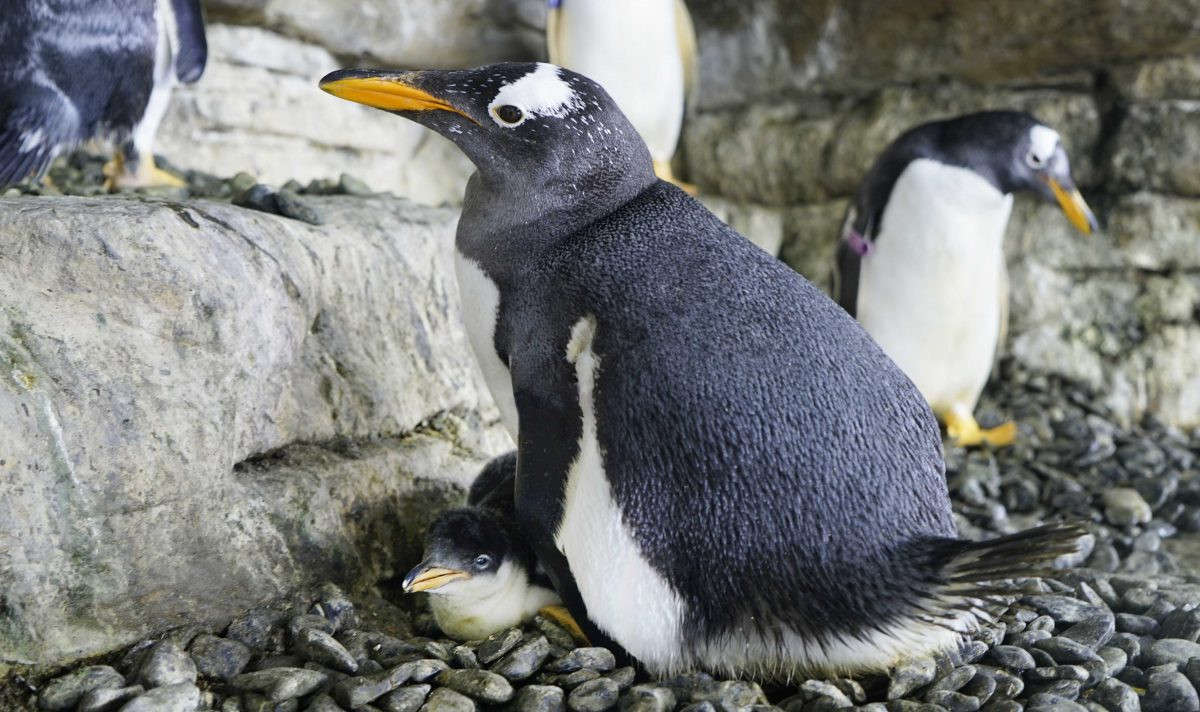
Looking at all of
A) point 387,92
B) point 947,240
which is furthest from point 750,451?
point 947,240

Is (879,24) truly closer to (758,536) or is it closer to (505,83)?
(505,83)

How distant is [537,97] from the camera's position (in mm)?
1749

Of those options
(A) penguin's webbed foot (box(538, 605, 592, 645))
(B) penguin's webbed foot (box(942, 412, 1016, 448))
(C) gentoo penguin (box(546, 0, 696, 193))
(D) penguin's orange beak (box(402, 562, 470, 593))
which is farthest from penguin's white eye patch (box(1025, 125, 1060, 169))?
(D) penguin's orange beak (box(402, 562, 470, 593))

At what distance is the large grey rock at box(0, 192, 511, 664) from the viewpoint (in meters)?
1.60

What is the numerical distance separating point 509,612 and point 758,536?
0.54 m

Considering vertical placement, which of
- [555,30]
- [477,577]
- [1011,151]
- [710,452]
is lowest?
[477,577]

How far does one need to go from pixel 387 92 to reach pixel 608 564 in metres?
0.84

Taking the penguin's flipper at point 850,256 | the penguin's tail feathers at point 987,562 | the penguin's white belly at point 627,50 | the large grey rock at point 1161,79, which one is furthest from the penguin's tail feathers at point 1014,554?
the large grey rock at point 1161,79

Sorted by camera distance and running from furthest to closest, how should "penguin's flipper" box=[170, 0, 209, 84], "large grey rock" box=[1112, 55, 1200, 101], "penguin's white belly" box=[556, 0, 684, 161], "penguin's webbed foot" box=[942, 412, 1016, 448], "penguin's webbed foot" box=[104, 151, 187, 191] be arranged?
1. "large grey rock" box=[1112, 55, 1200, 101]
2. "penguin's white belly" box=[556, 0, 684, 161]
3. "penguin's webbed foot" box=[942, 412, 1016, 448]
4. "penguin's flipper" box=[170, 0, 209, 84]
5. "penguin's webbed foot" box=[104, 151, 187, 191]

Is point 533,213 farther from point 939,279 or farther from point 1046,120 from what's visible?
point 1046,120

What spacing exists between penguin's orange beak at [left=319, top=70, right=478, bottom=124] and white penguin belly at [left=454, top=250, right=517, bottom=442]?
254 millimetres

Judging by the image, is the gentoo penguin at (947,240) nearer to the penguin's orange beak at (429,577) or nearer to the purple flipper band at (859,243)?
the purple flipper band at (859,243)

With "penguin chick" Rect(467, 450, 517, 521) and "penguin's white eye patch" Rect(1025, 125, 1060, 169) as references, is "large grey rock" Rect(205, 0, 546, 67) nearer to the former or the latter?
"penguin's white eye patch" Rect(1025, 125, 1060, 169)

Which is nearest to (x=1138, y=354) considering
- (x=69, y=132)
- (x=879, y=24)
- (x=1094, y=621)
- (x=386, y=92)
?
(x=879, y=24)
